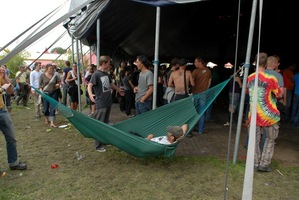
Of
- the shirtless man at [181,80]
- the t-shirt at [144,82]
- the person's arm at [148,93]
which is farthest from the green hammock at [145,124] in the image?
the shirtless man at [181,80]

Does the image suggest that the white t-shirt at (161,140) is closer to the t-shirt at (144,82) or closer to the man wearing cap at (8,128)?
Answer: the t-shirt at (144,82)

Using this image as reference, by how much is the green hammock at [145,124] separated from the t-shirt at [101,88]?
1.27 feet

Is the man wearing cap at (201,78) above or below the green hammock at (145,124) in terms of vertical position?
above

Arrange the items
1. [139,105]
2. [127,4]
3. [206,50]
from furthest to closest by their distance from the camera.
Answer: [206,50] < [127,4] < [139,105]

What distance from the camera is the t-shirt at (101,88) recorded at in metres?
3.73

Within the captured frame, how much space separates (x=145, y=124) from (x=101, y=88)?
0.84 metres

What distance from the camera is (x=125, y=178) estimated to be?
121 inches

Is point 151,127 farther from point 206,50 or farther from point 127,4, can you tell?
point 206,50

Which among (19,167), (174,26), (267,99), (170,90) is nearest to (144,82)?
(170,90)

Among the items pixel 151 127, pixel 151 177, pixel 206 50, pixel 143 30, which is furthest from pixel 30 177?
pixel 206 50

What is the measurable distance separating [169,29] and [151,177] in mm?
5703

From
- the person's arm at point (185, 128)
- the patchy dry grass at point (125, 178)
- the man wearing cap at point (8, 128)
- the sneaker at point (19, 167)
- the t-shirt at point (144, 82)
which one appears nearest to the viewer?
the patchy dry grass at point (125, 178)

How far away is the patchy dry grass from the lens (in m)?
2.71

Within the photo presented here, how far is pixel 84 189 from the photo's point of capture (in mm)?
2809
